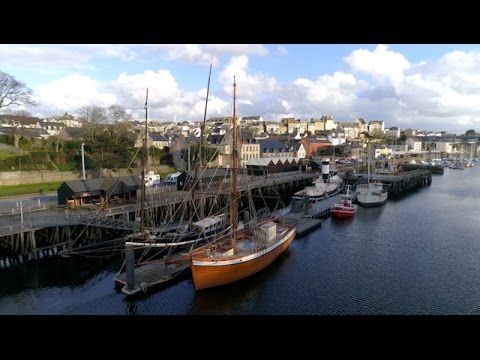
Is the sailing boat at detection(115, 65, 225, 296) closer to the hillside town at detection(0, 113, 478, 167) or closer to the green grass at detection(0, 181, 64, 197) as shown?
the hillside town at detection(0, 113, 478, 167)

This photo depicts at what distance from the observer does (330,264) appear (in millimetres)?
13938

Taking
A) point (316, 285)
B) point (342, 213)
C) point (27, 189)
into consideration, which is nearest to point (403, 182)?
point (342, 213)

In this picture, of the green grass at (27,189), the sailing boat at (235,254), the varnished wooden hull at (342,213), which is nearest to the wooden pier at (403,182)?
the varnished wooden hull at (342,213)

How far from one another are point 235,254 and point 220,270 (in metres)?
1.10

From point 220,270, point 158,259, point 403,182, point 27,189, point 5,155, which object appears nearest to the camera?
point 220,270

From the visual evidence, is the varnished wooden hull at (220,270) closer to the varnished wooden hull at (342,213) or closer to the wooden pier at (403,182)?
the varnished wooden hull at (342,213)

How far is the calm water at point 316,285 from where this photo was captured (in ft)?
34.4

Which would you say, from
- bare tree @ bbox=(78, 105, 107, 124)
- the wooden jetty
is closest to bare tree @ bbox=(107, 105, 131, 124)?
bare tree @ bbox=(78, 105, 107, 124)

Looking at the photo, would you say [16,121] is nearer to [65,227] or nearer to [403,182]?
[65,227]

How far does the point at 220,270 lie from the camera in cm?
1173

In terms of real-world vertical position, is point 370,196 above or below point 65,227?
below

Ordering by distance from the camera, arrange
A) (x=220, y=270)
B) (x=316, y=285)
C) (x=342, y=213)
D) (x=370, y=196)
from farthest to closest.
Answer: (x=370, y=196) < (x=342, y=213) < (x=316, y=285) < (x=220, y=270)

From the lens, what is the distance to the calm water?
34.4 feet
